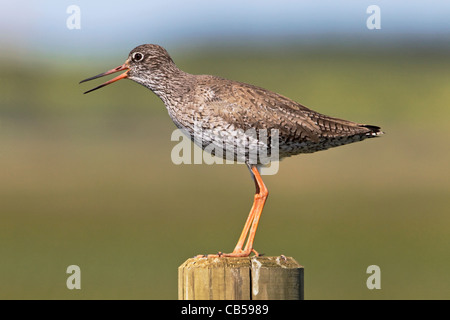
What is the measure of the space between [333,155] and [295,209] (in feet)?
21.2

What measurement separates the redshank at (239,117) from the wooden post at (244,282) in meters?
1.61

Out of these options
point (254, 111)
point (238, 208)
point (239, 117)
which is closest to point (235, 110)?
point (239, 117)

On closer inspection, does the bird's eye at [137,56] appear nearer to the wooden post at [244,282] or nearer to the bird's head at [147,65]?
the bird's head at [147,65]

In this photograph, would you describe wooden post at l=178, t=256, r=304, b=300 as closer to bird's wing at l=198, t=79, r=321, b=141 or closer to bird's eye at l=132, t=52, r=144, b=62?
bird's wing at l=198, t=79, r=321, b=141

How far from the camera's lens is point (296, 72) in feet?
203

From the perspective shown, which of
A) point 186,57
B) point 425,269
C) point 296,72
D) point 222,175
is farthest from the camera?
point 186,57

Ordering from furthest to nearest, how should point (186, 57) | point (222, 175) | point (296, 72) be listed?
1. point (186, 57)
2. point (296, 72)
3. point (222, 175)

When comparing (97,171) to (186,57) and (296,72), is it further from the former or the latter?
(186,57)

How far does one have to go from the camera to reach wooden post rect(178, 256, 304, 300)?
21.1 ft

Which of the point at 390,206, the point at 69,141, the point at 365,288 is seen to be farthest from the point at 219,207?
the point at 69,141

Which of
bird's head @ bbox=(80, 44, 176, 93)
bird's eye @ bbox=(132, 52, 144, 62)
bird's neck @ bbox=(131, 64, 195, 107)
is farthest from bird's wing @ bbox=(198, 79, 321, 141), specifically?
bird's eye @ bbox=(132, 52, 144, 62)

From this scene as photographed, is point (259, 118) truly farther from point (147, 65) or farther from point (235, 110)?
point (147, 65)

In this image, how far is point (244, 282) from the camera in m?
6.45

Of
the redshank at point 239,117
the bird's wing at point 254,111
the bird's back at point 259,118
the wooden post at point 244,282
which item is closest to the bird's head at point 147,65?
the redshank at point 239,117
